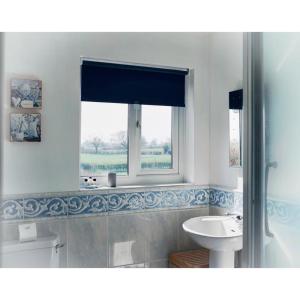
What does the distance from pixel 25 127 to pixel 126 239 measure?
1019mm

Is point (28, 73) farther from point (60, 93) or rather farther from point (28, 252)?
point (28, 252)

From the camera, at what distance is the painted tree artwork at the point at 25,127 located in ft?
6.14

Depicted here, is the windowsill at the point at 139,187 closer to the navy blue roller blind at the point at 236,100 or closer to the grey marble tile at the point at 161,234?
the grey marble tile at the point at 161,234

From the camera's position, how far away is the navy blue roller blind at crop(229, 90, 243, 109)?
2.17 meters

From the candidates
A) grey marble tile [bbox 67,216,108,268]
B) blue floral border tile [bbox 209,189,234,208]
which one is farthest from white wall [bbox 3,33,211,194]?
blue floral border tile [bbox 209,189,234,208]

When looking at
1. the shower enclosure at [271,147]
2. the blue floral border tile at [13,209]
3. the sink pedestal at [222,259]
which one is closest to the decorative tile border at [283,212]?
the shower enclosure at [271,147]

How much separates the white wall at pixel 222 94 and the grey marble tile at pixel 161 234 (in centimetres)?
47

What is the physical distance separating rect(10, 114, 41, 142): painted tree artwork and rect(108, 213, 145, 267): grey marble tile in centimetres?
75

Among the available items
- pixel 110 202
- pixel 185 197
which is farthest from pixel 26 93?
pixel 185 197

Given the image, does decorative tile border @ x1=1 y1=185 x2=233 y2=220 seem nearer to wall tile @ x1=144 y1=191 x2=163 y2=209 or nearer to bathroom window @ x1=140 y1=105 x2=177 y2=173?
wall tile @ x1=144 y1=191 x2=163 y2=209

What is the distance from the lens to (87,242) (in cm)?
206

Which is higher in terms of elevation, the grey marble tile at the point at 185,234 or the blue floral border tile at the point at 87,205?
the blue floral border tile at the point at 87,205

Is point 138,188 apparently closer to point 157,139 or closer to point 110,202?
point 110,202
